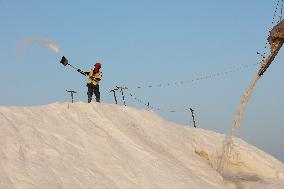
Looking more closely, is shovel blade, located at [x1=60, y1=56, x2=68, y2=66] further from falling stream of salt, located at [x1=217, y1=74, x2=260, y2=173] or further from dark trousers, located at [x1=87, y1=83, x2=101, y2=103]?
falling stream of salt, located at [x1=217, y1=74, x2=260, y2=173]

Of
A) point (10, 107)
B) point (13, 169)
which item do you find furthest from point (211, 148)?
point (13, 169)

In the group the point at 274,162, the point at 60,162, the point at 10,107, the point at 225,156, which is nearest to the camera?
the point at 60,162

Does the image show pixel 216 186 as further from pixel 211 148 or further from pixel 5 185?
pixel 5 185

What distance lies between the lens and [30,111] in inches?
535

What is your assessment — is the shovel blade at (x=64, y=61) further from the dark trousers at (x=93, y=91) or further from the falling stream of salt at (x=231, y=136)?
the falling stream of salt at (x=231, y=136)

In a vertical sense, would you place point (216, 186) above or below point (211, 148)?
below

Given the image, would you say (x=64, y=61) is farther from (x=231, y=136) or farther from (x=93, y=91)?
(x=231, y=136)

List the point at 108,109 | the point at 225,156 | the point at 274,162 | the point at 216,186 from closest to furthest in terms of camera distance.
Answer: the point at 216,186
the point at 108,109
the point at 225,156
the point at 274,162

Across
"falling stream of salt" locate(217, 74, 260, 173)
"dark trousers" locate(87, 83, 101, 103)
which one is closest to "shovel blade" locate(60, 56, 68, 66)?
"dark trousers" locate(87, 83, 101, 103)

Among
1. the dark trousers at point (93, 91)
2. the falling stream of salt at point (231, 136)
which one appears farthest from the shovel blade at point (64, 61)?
the falling stream of salt at point (231, 136)

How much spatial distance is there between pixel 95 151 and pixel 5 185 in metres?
3.56

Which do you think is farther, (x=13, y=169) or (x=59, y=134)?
(x=59, y=134)

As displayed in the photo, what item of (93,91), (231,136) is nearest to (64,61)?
(93,91)

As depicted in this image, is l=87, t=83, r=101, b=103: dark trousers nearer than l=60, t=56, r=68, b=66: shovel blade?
Yes
